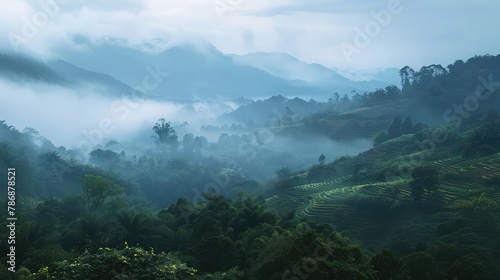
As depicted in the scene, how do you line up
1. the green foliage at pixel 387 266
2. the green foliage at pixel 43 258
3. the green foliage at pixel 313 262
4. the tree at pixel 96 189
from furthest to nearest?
the tree at pixel 96 189
the green foliage at pixel 43 258
the green foliage at pixel 387 266
the green foliage at pixel 313 262

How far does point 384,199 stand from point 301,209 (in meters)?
8.27

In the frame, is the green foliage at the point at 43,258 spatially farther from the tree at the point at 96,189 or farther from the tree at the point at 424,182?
the tree at the point at 424,182

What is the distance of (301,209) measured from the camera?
43.6 metres

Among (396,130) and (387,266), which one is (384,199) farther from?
(396,130)

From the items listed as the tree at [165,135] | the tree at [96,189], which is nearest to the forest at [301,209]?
the tree at [96,189]

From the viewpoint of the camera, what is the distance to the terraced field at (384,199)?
36.3 metres

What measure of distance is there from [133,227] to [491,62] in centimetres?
11710

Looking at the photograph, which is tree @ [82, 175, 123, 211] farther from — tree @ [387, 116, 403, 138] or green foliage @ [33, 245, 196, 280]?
tree @ [387, 116, 403, 138]

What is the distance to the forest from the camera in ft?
43.4

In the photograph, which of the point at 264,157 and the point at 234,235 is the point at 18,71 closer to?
the point at 264,157

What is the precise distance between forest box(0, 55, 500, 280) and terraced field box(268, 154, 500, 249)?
0.17 m

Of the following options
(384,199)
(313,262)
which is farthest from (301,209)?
(313,262)

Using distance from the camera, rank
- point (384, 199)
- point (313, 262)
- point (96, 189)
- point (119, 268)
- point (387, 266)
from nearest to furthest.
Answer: point (119, 268) < point (313, 262) < point (387, 266) < point (96, 189) < point (384, 199)

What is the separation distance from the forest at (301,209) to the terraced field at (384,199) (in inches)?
6.8
